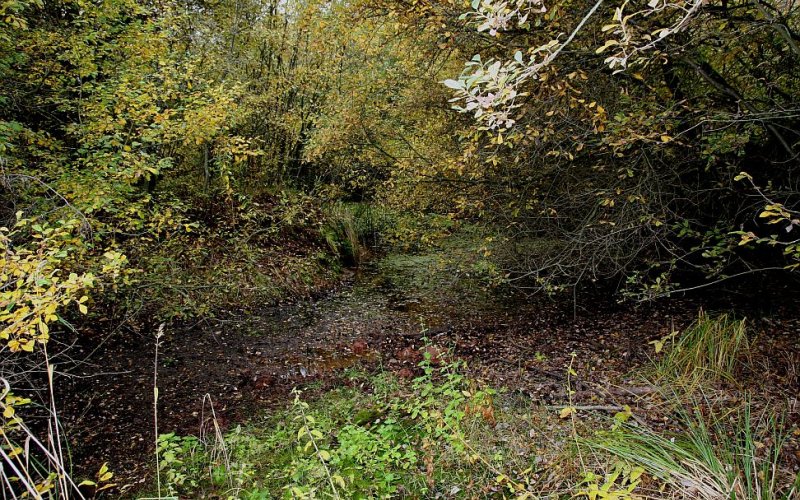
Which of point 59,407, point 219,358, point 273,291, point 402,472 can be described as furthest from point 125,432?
point 273,291

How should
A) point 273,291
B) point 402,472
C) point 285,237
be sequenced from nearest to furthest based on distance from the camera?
point 402,472
point 273,291
point 285,237

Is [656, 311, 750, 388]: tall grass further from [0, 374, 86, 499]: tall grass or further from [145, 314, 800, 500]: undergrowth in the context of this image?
[0, 374, 86, 499]: tall grass

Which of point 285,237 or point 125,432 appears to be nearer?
point 125,432

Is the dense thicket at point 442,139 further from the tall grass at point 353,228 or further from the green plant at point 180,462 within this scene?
the tall grass at point 353,228

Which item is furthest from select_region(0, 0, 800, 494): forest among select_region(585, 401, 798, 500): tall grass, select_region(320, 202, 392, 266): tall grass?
select_region(320, 202, 392, 266): tall grass

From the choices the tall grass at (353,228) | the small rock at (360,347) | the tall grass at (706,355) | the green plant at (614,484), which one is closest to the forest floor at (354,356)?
the small rock at (360,347)

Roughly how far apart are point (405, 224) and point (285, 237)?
3.12m

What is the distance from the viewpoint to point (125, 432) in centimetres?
466

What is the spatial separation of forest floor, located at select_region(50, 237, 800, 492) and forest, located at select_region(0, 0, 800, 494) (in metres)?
0.04

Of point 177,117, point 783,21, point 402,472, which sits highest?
point 783,21

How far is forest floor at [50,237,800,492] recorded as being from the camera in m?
4.43

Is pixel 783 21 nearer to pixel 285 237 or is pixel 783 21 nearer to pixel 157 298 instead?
pixel 157 298

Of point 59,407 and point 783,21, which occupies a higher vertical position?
point 783,21

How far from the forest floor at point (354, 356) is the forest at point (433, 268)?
0.15 ft
